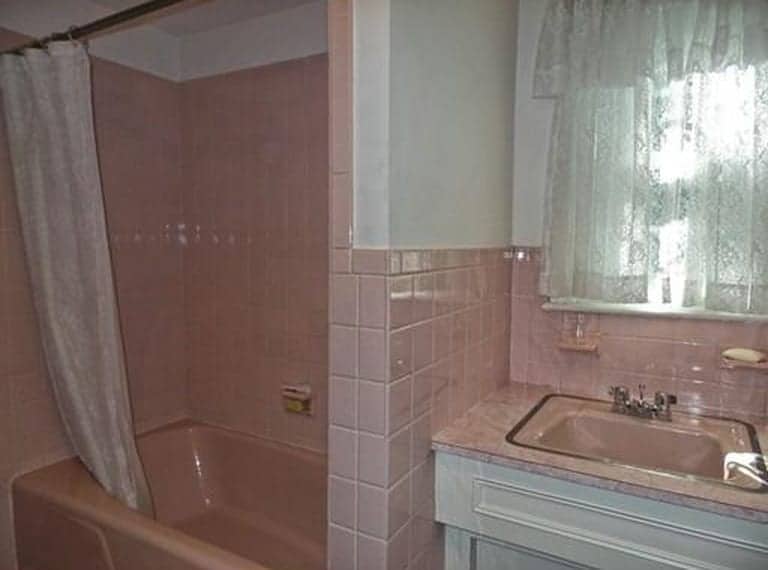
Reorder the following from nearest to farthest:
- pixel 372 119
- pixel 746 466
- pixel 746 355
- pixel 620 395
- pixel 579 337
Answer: pixel 372 119 → pixel 746 466 → pixel 746 355 → pixel 620 395 → pixel 579 337

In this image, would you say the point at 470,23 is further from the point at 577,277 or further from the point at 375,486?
the point at 375,486

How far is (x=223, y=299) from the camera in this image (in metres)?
2.21

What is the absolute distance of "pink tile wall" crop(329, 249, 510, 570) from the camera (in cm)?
108

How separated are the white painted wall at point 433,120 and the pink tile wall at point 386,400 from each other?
8cm

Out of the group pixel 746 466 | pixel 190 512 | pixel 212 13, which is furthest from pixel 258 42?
pixel 746 466

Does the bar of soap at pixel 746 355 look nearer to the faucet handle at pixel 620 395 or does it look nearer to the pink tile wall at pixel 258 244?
the faucet handle at pixel 620 395

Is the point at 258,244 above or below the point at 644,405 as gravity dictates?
above

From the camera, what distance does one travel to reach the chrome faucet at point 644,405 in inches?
58.3

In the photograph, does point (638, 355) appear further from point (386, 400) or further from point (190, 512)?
point (190, 512)

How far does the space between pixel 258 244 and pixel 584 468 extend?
1474mm

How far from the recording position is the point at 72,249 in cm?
156

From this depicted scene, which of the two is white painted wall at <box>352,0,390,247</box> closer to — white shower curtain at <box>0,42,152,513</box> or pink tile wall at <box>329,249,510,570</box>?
pink tile wall at <box>329,249,510,570</box>

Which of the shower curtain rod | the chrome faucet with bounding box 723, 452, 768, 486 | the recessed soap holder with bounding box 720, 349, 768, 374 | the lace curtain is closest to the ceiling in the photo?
the shower curtain rod

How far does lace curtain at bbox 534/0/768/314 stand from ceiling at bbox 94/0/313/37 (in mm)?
1015
